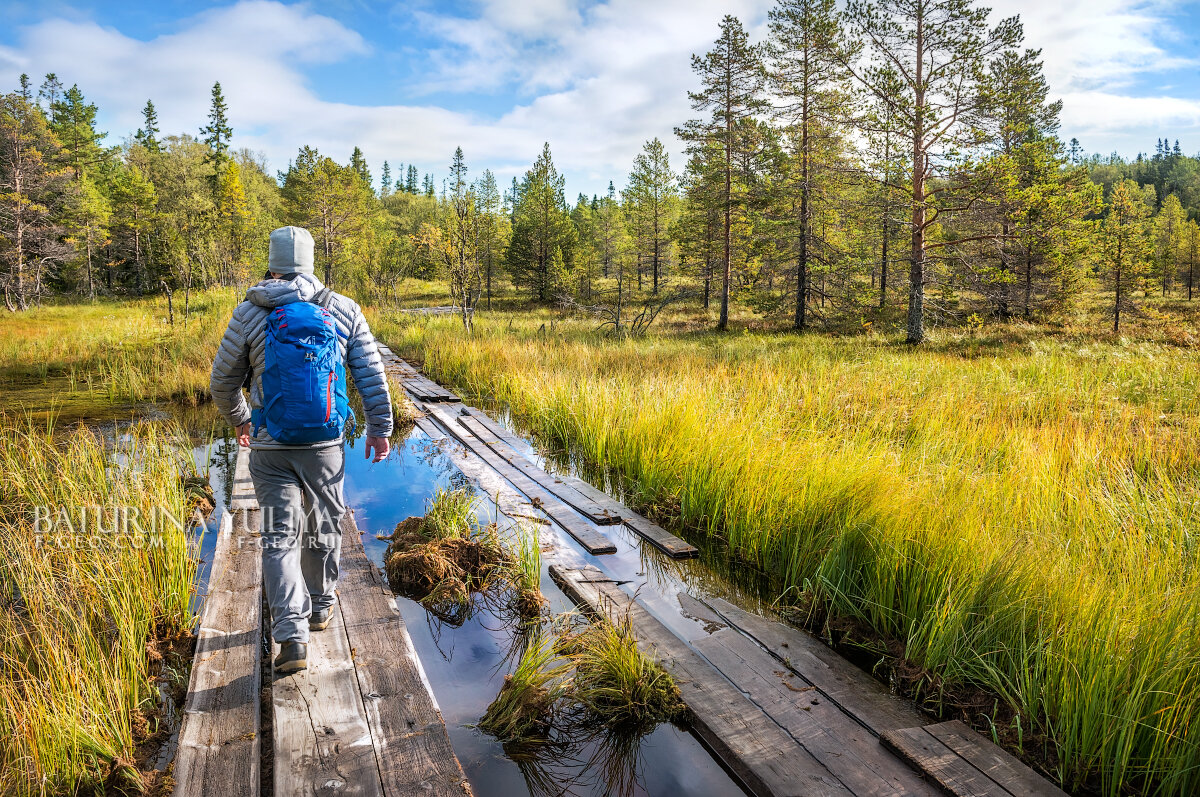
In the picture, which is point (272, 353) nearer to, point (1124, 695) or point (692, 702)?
point (692, 702)

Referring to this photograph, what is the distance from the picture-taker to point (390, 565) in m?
4.11

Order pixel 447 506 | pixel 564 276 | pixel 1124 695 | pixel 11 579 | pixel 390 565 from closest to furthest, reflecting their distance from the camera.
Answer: pixel 1124 695, pixel 11 579, pixel 390 565, pixel 447 506, pixel 564 276

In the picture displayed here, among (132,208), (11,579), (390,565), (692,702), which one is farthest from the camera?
(132,208)

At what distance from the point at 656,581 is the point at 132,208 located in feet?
158

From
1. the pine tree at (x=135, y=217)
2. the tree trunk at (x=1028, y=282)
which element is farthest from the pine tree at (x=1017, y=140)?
the pine tree at (x=135, y=217)

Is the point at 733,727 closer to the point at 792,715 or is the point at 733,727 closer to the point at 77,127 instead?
the point at 792,715

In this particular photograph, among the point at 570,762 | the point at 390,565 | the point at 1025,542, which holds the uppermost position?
the point at 1025,542

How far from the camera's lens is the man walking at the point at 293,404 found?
2.78m

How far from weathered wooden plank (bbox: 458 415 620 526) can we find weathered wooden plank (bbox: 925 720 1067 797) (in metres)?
2.93

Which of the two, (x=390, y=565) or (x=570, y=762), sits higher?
(x=390, y=565)

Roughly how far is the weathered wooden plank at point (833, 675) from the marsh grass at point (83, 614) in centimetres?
273

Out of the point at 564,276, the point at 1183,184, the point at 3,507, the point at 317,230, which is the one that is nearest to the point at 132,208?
the point at 317,230

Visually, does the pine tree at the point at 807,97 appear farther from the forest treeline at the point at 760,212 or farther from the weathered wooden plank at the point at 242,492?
the weathered wooden plank at the point at 242,492

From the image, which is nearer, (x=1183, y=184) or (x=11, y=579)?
(x=11, y=579)
